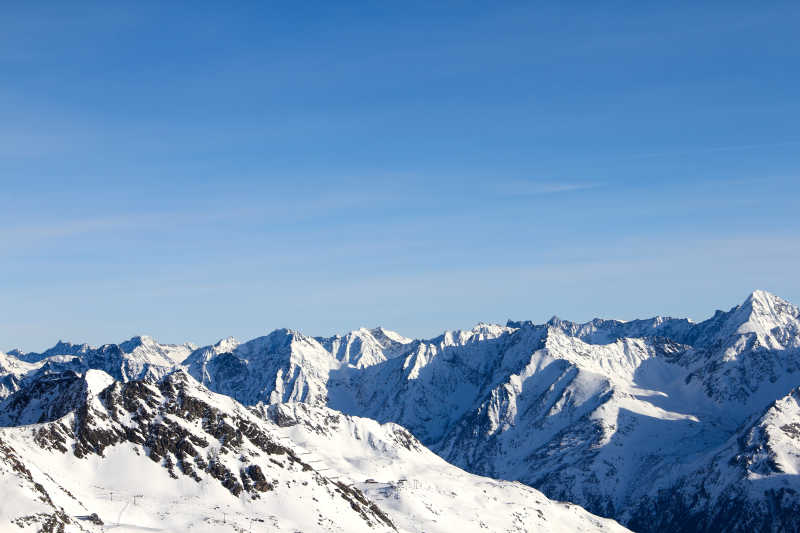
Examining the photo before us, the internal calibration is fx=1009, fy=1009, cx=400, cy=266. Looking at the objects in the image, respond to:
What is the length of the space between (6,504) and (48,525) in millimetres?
9925

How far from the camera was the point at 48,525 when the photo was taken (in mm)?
197875

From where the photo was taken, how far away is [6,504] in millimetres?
199875
